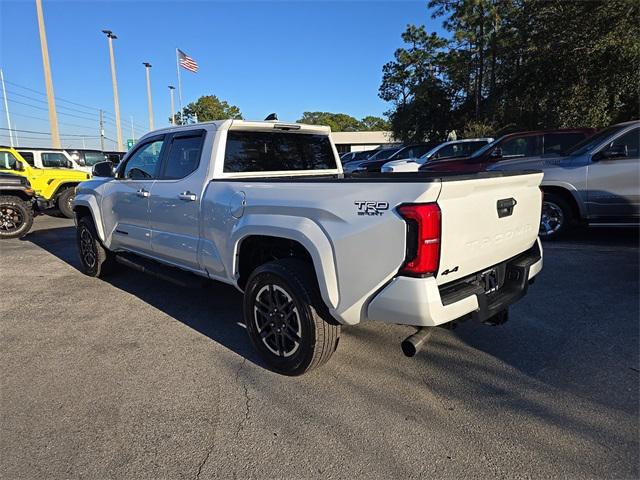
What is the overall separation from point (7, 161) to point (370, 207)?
12315mm

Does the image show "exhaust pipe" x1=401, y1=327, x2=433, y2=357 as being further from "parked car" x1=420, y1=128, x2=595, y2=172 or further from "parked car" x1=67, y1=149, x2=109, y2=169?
"parked car" x1=67, y1=149, x2=109, y2=169

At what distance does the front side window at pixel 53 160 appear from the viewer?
1281 centimetres

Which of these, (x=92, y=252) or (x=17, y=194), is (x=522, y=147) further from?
(x=17, y=194)

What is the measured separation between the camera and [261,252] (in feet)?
11.7

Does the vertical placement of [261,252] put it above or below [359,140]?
below

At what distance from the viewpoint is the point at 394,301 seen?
8.05 ft

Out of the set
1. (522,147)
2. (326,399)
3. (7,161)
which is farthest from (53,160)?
(326,399)

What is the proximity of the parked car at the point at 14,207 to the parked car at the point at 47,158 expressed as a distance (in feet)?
11.2

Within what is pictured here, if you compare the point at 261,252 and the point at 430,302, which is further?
the point at 261,252

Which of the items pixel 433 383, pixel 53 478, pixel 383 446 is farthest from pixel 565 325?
pixel 53 478

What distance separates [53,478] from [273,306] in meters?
1.58

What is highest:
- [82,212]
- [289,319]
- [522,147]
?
[522,147]

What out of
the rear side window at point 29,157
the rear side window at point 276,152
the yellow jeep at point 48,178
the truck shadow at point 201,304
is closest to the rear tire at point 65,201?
the yellow jeep at point 48,178

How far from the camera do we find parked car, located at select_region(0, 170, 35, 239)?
9.16 metres
